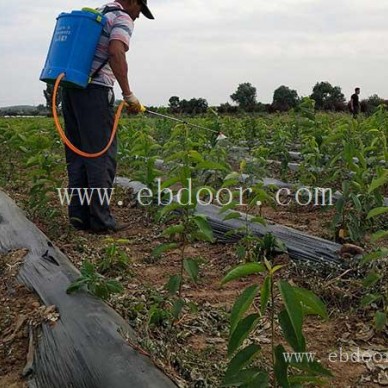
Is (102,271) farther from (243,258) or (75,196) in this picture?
(75,196)

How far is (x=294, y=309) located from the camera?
51.7 inches

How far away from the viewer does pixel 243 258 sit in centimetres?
303

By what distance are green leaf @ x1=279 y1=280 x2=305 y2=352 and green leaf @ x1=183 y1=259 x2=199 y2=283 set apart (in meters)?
0.79

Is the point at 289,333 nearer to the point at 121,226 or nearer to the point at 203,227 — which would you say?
the point at 203,227

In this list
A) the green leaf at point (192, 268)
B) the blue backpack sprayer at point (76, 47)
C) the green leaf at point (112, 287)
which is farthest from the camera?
the blue backpack sprayer at point (76, 47)

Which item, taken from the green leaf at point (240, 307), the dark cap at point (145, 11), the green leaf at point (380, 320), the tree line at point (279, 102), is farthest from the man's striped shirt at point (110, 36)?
the tree line at point (279, 102)

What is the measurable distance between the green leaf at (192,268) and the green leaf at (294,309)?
30.9 inches

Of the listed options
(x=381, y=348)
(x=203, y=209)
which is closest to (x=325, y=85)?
(x=203, y=209)

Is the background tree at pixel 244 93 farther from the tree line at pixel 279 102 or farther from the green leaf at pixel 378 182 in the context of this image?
the green leaf at pixel 378 182

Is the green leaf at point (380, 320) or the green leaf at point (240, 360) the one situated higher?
the green leaf at point (240, 360)

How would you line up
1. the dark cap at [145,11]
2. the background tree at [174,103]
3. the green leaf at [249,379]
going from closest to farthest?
the green leaf at [249,379], the dark cap at [145,11], the background tree at [174,103]

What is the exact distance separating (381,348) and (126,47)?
2.41 metres

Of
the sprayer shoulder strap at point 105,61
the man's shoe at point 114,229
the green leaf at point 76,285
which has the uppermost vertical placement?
the sprayer shoulder strap at point 105,61

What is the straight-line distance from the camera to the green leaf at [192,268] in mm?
2086
